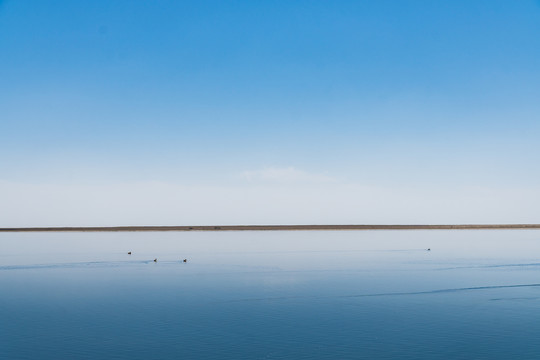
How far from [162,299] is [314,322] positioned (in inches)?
487

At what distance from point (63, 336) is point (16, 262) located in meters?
45.1

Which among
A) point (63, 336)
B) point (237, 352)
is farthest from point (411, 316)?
point (63, 336)

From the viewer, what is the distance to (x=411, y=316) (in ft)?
90.9

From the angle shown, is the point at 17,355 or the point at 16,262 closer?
the point at 17,355

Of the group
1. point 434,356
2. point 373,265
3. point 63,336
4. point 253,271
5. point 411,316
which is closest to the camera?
point 434,356

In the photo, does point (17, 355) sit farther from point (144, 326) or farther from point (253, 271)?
point (253, 271)

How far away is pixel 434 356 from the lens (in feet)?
66.6

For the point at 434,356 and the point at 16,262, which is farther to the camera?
the point at 16,262

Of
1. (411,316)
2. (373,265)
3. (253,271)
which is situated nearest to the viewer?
(411,316)

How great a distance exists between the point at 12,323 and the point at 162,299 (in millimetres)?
9923

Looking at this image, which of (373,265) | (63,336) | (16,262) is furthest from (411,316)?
(16,262)

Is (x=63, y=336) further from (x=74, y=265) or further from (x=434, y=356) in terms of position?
(x=74, y=265)

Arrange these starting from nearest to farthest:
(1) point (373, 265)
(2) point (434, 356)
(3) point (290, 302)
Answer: (2) point (434, 356) < (3) point (290, 302) < (1) point (373, 265)

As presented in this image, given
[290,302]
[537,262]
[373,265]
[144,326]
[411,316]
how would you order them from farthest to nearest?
1. [537,262]
2. [373,265]
3. [290,302]
4. [411,316]
5. [144,326]
